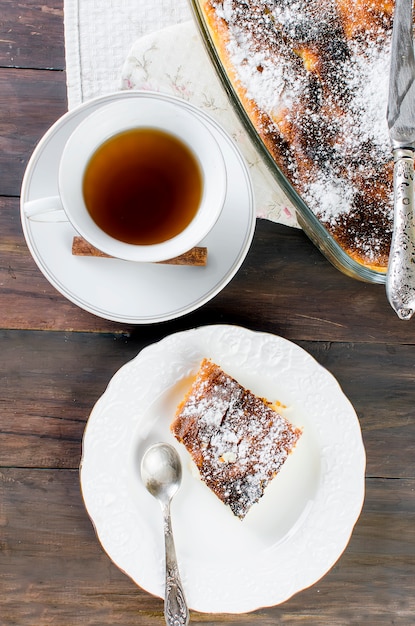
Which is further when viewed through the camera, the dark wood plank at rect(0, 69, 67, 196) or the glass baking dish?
the dark wood plank at rect(0, 69, 67, 196)

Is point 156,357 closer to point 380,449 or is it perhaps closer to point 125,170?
point 125,170

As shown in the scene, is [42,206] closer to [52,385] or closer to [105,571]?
[52,385]

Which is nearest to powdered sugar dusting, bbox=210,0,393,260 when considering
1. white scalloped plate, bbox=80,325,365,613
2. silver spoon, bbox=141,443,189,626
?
white scalloped plate, bbox=80,325,365,613

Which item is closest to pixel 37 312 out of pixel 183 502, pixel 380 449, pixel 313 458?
pixel 183 502

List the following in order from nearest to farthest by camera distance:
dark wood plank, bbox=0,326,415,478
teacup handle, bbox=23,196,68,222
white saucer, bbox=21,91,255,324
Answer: teacup handle, bbox=23,196,68,222 < white saucer, bbox=21,91,255,324 < dark wood plank, bbox=0,326,415,478

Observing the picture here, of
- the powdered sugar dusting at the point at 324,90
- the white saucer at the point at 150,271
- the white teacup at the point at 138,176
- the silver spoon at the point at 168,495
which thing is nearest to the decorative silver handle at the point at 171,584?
the silver spoon at the point at 168,495

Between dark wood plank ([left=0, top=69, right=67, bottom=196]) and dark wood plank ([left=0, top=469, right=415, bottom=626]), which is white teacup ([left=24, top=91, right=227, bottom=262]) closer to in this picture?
dark wood plank ([left=0, top=69, right=67, bottom=196])

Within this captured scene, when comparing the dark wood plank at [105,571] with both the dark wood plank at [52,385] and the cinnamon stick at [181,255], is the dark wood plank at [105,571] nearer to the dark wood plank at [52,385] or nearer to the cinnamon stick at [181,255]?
the dark wood plank at [52,385]
